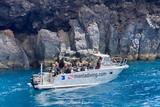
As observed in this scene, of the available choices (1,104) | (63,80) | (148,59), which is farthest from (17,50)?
(1,104)

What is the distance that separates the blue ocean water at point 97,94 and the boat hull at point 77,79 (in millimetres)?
1102

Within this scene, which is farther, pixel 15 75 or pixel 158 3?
pixel 158 3

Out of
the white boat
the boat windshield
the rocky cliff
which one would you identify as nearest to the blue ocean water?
the white boat

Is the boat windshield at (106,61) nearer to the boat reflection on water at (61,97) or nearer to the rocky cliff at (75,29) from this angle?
the boat reflection on water at (61,97)

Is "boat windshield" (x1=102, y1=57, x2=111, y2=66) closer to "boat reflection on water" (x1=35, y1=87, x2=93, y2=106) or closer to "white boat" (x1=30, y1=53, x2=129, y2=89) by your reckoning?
"white boat" (x1=30, y1=53, x2=129, y2=89)

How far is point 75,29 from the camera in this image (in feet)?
300

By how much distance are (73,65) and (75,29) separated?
2712cm

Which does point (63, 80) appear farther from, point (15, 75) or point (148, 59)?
point (148, 59)

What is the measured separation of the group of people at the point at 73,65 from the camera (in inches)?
2478

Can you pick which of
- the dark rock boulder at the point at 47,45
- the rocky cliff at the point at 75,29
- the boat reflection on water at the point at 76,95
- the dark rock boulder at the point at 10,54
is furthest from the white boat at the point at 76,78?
the dark rock boulder at the point at 10,54

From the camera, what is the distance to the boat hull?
6247 centimetres

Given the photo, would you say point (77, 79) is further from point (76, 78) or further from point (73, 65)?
point (73, 65)

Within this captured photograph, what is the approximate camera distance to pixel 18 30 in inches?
3693

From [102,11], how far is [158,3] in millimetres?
10635
